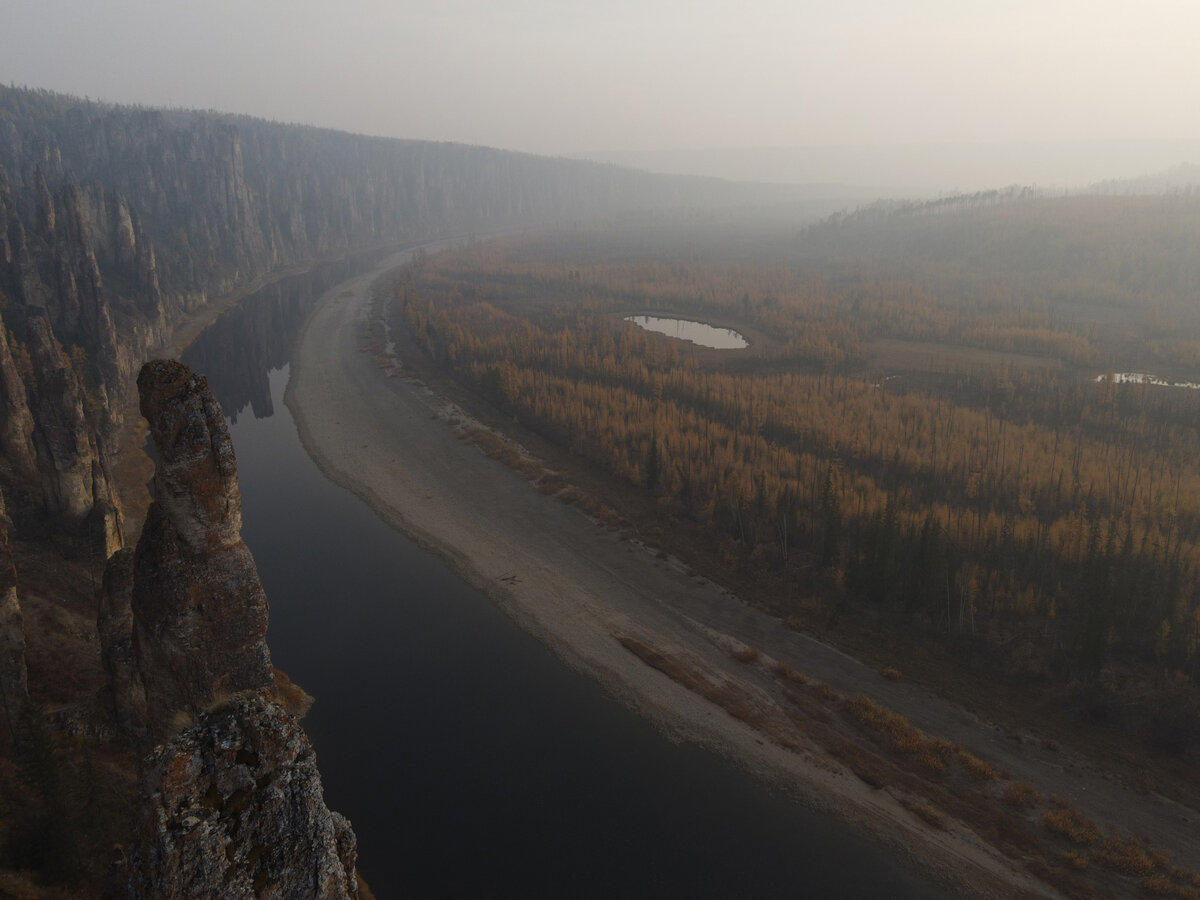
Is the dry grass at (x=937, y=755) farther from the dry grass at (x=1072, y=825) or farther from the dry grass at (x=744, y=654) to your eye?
the dry grass at (x=744, y=654)

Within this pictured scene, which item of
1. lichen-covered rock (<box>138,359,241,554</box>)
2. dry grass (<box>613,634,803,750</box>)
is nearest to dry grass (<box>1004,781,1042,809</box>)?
dry grass (<box>613,634,803,750</box>)

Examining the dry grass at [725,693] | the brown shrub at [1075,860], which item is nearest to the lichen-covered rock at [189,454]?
the dry grass at [725,693]

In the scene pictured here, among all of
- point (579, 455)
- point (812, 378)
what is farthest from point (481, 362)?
point (812, 378)

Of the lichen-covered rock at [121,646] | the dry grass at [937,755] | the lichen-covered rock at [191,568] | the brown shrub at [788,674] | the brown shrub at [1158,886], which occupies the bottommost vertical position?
the brown shrub at [1158,886]

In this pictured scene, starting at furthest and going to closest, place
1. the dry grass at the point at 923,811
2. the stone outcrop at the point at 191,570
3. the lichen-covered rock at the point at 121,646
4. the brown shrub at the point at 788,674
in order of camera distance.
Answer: the brown shrub at the point at 788,674, the dry grass at the point at 923,811, the lichen-covered rock at the point at 121,646, the stone outcrop at the point at 191,570

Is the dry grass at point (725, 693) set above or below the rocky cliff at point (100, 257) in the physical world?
below

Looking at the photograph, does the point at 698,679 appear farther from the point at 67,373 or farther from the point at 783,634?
the point at 67,373
